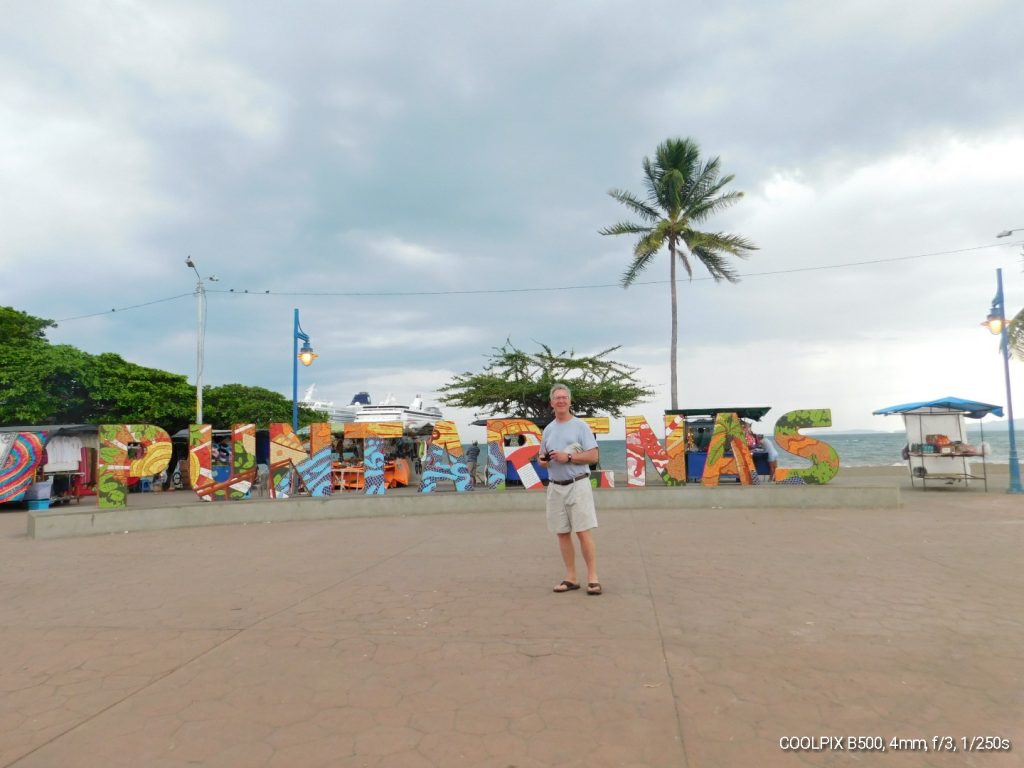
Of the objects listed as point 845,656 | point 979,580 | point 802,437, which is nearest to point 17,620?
point 845,656

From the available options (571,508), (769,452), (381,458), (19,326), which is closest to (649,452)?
(769,452)

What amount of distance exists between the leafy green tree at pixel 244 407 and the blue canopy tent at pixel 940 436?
91.8ft

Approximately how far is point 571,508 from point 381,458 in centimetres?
1003

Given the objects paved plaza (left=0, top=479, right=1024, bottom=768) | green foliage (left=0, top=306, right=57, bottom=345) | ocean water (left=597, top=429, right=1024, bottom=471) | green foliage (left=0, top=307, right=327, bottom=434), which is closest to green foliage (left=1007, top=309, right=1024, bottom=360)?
ocean water (left=597, top=429, right=1024, bottom=471)

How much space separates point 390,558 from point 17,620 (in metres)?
3.64

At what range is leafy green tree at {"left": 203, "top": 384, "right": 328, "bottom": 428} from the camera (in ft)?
97.0

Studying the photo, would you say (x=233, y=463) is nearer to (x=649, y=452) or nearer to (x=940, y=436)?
(x=649, y=452)

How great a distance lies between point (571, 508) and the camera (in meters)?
5.46

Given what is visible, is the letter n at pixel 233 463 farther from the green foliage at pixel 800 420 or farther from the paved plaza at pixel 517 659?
the green foliage at pixel 800 420

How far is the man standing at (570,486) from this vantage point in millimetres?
5375

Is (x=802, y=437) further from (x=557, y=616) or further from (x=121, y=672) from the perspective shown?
(x=121, y=672)

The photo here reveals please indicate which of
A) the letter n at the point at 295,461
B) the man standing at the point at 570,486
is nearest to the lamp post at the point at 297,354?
the letter n at the point at 295,461

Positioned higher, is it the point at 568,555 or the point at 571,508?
the point at 571,508

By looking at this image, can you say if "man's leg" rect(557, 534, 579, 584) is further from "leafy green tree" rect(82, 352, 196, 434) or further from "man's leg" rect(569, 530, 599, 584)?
"leafy green tree" rect(82, 352, 196, 434)
